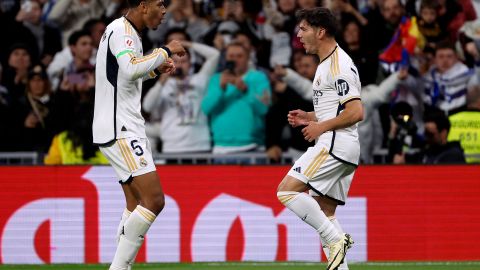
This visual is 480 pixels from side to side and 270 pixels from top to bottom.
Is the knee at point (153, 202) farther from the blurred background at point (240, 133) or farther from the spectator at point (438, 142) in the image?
the spectator at point (438, 142)

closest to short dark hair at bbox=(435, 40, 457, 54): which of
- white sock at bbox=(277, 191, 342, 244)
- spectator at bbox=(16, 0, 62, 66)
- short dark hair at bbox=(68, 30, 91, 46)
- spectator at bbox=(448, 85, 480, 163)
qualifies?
spectator at bbox=(448, 85, 480, 163)

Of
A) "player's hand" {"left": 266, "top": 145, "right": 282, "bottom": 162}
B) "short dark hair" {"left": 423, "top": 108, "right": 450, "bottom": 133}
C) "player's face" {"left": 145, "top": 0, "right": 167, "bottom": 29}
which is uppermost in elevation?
"player's face" {"left": 145, "top": 0, "right": 167, "bottom": 29}

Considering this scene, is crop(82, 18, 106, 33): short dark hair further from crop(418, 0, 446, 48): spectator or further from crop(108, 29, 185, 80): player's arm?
crop(108, 29, 185, 80): player's arm

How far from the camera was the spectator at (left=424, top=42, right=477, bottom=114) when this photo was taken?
14672 millimetres

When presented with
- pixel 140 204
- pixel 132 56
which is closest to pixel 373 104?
pixel 140 204

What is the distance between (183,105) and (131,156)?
19.6 ft

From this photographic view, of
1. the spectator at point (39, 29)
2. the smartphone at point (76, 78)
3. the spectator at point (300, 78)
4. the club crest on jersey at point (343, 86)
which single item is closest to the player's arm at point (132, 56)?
the club crest on jersey at point (343, 86)

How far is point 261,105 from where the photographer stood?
14.6 meters

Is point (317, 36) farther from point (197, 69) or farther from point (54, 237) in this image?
point (197, 69)

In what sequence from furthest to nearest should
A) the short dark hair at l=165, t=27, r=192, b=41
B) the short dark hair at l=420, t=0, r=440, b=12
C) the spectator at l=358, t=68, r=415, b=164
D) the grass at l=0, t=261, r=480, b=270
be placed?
the short dark hair at l=165, t=27, r=192, b=41 → the short dark hair at l=420, t=0, r=440, b=12 → the spectator at l=358, t=68, r=415, b=164 → the grass at l=0, t=261, r=480, b=270

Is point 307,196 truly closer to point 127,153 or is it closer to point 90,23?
point 127,153

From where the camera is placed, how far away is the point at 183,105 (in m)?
14.9

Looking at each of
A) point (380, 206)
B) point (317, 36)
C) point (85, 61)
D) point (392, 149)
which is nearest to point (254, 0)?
point (85, 61)

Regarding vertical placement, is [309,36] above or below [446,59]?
above
